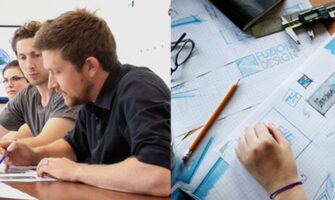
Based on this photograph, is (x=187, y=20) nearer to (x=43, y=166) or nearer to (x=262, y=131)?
(x=262, y=131)

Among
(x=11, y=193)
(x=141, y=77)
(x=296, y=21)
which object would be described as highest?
(x=296, y=21)

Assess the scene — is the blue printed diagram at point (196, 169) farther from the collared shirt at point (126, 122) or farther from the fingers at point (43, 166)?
the fingers at point (43, 166)

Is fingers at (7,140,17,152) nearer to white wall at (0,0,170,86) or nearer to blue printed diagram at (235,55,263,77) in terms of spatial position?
A: white wall at (0,0,170,86)

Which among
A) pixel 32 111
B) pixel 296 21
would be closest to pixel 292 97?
pixel 296 21

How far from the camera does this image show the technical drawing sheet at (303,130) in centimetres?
52

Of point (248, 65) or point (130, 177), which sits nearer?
point (130, 177)

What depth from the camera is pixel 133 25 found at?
20.7 inches

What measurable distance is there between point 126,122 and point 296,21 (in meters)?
0.40

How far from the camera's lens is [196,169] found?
54cm

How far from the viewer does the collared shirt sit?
0.45 m

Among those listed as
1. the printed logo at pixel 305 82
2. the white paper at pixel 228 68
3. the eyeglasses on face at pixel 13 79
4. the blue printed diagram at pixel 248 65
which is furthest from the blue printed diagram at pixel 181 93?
the eyeglasses on face at pixel 13 79

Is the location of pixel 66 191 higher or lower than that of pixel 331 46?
lower

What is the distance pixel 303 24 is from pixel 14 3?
0.59 meters

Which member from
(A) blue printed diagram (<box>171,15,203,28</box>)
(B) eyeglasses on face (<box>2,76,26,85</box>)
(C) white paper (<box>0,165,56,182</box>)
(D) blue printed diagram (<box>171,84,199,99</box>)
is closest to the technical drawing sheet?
(D) blue printed diagram (<box>171,84,199,99</box>)
